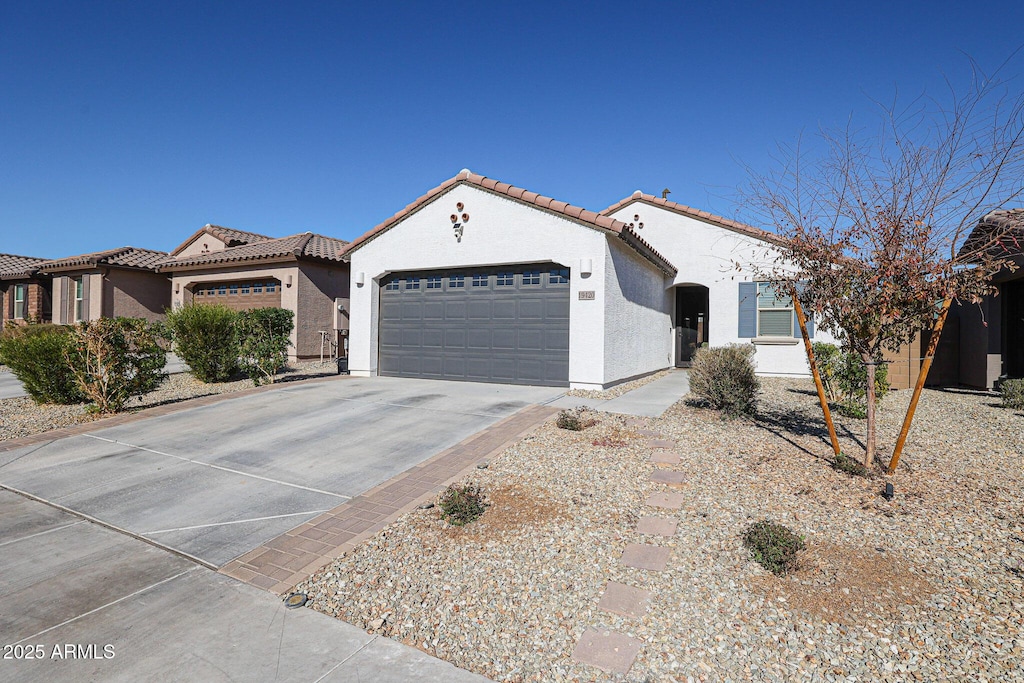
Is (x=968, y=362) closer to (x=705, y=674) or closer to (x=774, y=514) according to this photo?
(x=774, y=514)

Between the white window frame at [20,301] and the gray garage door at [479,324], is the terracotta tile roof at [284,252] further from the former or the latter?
the white window frame at [20,301]

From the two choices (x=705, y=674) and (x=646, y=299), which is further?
(x=646, y=299)

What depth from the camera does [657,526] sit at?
14.0ft

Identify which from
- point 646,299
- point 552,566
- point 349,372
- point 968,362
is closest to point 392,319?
point 349,372

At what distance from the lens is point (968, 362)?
1247 cm

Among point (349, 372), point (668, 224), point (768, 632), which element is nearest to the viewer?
point (768, 632)

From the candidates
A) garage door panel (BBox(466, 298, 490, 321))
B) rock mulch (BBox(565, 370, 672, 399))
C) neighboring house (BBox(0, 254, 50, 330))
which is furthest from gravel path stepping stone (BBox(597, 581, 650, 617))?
neighboring house (BBox(0, 254, 50, 330))

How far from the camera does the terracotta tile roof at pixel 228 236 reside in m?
22.5

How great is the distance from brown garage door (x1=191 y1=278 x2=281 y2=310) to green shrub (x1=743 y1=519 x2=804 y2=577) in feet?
54.6

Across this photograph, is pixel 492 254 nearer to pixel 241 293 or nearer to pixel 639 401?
pixel 639 401

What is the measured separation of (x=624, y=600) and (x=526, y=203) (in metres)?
9.11

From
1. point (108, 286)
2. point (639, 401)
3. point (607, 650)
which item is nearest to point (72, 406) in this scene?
point (639, 401)

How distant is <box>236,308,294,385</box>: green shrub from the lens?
1184cm

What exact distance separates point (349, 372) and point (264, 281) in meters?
6.71
